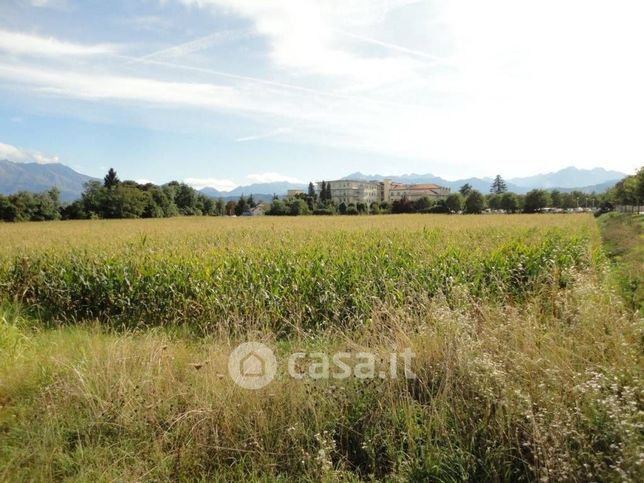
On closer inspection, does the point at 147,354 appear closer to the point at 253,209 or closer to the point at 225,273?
the point at 225,273

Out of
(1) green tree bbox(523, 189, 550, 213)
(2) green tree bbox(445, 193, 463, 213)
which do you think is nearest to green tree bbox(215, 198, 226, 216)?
(2) green tree bbox(445, 193, 463, 213)

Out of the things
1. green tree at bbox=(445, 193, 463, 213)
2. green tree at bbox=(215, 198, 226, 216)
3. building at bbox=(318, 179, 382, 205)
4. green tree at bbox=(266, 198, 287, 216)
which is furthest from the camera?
building at bbox=(318, 179, 382, 205)

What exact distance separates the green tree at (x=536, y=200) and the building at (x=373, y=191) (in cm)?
6649

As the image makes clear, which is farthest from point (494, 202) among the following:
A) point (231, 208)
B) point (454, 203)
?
point (231, 208)

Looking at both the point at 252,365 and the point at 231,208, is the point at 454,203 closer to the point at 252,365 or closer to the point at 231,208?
the point at 231,208

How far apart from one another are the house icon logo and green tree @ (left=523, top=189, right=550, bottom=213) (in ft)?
356

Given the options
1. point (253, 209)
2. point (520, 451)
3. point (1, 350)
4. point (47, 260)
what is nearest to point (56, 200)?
point (253, 209)

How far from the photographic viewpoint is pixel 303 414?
151 inches

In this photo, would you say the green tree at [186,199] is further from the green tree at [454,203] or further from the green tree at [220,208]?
the green tree at [454,203]

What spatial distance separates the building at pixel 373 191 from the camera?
170 m

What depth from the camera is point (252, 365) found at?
4684 mm

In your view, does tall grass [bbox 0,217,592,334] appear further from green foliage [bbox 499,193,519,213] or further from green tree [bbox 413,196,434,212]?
green foliage [bbox 499,193,519,213]

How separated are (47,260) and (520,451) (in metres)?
11.9

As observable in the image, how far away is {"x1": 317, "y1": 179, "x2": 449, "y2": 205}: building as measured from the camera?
170 metres
